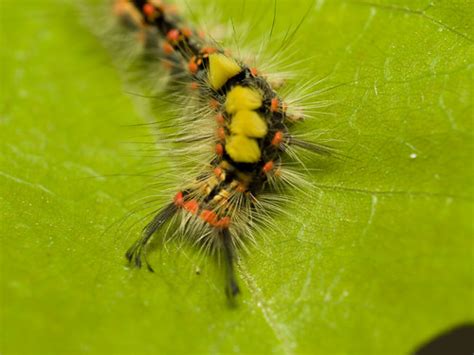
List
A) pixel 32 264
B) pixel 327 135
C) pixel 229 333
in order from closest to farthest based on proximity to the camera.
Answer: pixel 229 333 < pixel 32 264 < pixel 327 135

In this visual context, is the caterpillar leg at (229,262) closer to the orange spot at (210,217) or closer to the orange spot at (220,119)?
the orange spot at (210,217)

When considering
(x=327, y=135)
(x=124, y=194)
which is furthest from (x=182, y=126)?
(x=327, y=135)

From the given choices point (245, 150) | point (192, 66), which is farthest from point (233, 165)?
point (192, 66)

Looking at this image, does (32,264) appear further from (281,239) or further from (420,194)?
(420,194)

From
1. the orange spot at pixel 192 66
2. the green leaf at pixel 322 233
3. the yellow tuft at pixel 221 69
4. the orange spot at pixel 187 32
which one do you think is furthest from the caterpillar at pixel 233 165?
the orange spot at pixel 187 32

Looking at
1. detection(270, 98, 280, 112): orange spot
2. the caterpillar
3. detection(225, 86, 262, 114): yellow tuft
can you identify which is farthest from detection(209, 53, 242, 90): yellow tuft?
detection(270, 98, 280, 112): orange spot
